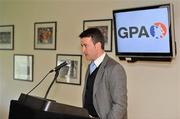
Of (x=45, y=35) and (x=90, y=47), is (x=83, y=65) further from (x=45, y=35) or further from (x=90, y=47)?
(x=90, y=47)

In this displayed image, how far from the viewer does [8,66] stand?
439 centimetres

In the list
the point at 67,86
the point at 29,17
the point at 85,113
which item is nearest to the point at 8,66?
the point at 29,17

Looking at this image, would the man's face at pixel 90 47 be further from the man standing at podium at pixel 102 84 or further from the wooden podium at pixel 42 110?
the wooden podium at pixel 42 110

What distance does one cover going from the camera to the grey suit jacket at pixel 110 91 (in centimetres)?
225

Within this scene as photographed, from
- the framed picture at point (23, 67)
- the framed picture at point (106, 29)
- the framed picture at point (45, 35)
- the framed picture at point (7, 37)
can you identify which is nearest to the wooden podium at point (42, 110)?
the framed picture at point (106, 29)

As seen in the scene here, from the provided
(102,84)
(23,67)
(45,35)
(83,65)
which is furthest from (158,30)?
(23,67)

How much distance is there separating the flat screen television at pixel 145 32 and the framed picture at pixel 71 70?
0.65 metres

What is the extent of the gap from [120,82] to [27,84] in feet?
7.10

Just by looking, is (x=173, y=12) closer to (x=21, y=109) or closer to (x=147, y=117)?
(x=147, y=117)

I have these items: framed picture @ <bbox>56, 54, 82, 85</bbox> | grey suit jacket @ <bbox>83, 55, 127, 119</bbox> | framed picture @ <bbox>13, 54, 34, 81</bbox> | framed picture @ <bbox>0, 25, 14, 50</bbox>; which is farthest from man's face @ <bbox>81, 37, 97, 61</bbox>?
framed picture @ <bbox>0, 25, 14, 50</bbox>

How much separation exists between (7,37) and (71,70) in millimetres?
1344

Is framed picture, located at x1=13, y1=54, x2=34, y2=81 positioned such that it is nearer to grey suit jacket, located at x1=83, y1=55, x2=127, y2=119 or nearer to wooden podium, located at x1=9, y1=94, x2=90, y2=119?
grey suit jacket, located at x1=83, y1=55, x2=127, y2=119

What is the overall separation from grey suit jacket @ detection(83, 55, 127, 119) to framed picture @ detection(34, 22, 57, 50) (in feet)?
4.92

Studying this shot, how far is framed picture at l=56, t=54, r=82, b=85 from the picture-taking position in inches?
139
